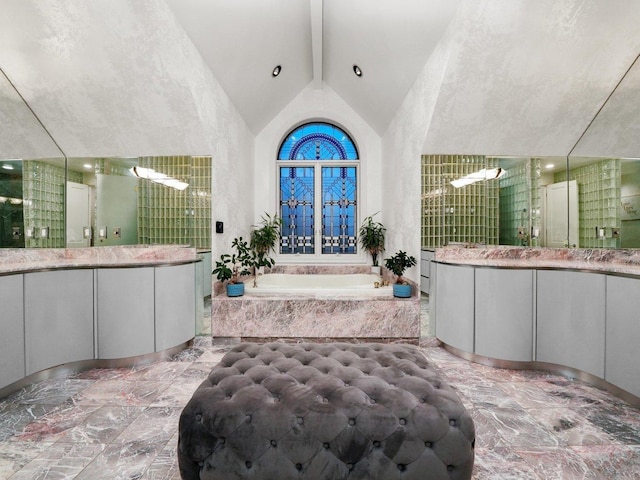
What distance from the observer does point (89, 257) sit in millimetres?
3287

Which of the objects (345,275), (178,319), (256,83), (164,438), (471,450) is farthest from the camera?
(345,275)

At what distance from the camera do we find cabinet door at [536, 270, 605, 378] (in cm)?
244

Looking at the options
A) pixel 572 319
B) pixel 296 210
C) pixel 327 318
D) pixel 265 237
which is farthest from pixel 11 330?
pixel 572 319

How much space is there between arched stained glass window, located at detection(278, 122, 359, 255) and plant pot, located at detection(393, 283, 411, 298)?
189 centimetres

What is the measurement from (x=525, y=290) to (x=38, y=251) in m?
4.00

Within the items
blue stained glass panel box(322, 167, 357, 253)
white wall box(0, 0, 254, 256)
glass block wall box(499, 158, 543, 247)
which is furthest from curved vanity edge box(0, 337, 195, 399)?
glass block wall box(499, 158, 543, 247)

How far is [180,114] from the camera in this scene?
126 inches

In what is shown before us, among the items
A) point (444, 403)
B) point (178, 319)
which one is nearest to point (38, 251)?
point (178, 319)

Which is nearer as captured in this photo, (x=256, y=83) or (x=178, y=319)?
(x=178, y=319)

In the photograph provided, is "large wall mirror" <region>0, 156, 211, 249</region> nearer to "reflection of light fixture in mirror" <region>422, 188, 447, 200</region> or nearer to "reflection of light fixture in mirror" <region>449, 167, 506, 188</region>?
"reflection of light fixture in mirror" <region>422, 188, 447, 200</region>

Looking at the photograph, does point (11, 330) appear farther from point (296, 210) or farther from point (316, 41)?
point (316, 41)

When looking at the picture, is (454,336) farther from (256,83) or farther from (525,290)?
(256,83)

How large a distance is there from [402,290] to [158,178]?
269 centimetres

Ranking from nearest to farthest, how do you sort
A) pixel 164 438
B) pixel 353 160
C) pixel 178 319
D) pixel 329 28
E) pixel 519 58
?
1. pixel 164 438
2. pixel 519 58
3. pixel 178 319
4. pixel 329 28
5. pixel 353 160
